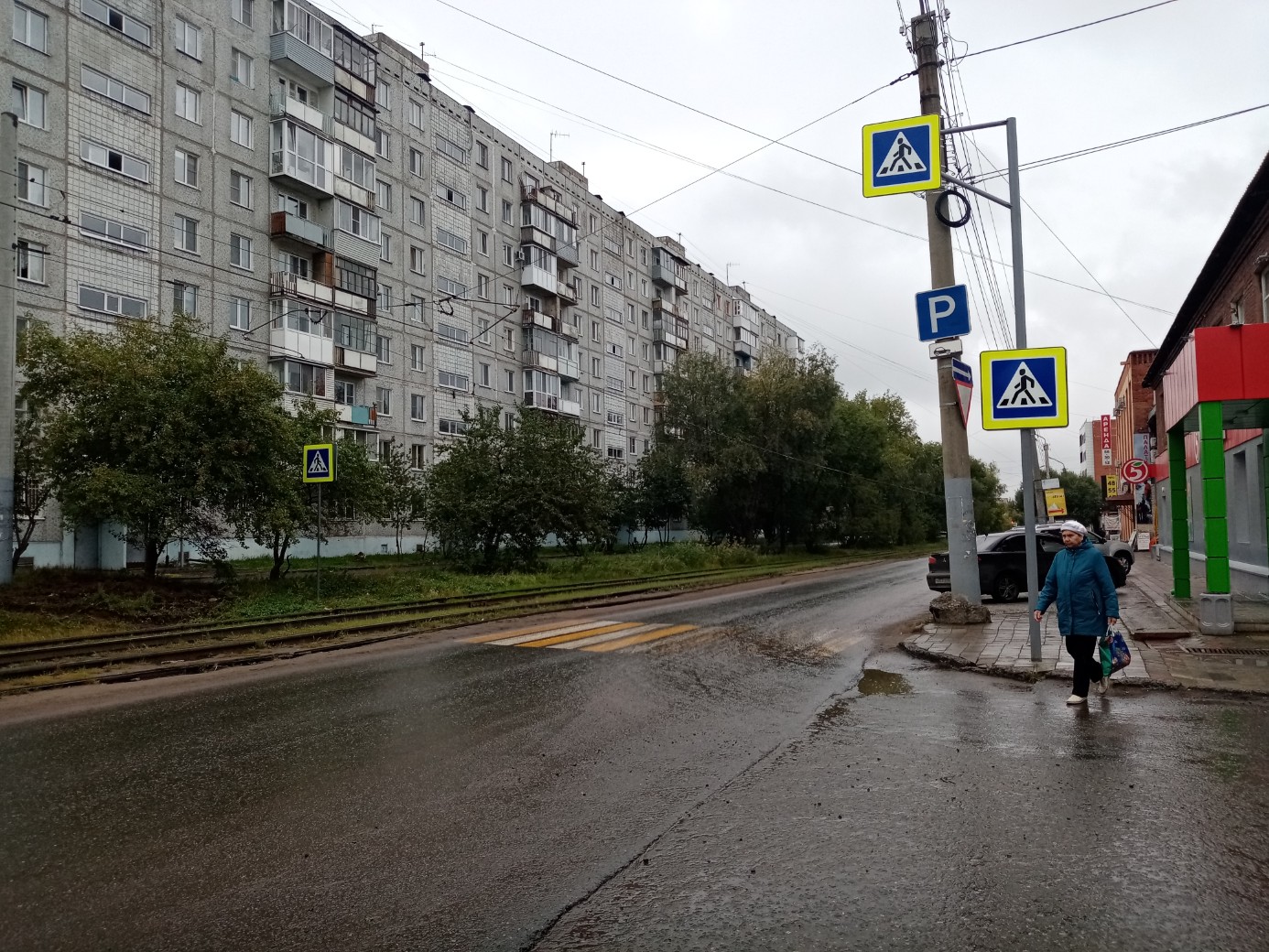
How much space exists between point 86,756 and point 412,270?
41.4m

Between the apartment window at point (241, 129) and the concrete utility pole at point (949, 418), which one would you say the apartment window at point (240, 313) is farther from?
the concrete utility pole at point (949, 418)

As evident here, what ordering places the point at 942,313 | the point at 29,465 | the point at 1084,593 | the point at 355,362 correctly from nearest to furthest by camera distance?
1. the point at 1084,593
2. the point at 942,313
3. the point at 29,465
4. the point at 355,362

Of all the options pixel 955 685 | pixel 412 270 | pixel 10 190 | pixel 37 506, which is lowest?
pixel 955 685

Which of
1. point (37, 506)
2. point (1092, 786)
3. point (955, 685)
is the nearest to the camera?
point (1092, 786)

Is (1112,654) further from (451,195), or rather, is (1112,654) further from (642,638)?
(451,195)

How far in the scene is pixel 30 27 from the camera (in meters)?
29.0

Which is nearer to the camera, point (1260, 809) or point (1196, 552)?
point (1260, 809)

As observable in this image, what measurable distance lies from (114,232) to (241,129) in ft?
25.6

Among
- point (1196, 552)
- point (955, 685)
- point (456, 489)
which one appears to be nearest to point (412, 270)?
point (456, 489)

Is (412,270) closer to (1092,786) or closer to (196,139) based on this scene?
(196,139)

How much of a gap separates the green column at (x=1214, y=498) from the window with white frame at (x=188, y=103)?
1375 inches

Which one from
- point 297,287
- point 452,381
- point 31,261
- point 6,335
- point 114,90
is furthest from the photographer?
point 452,381

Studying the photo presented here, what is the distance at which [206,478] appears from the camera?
1922 cm

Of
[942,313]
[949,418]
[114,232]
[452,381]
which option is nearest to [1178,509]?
[949,418]
